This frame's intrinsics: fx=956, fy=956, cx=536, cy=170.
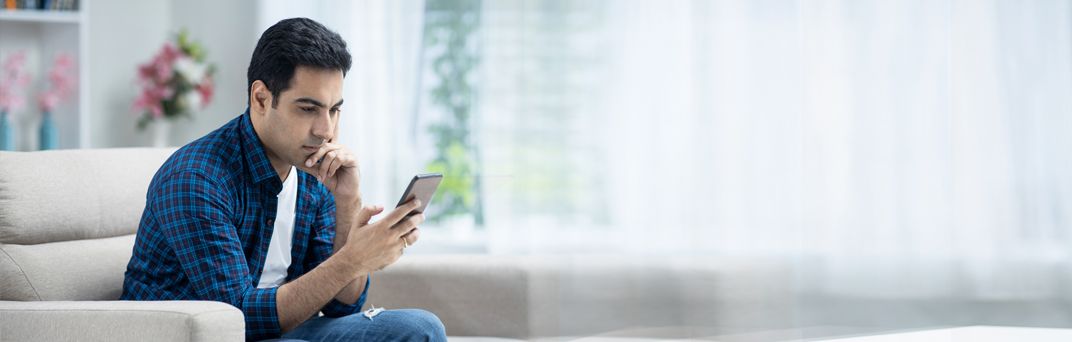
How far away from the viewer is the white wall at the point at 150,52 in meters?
3.50

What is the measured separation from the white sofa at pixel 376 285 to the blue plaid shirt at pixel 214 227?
0.23 feet

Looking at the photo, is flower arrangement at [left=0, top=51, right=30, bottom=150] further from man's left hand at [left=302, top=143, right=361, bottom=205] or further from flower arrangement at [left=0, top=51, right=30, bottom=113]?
man's left hand at [left=302, top=143, right=361, bottom=205]

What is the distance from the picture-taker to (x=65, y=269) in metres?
1.67

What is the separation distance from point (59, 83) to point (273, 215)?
2112mm

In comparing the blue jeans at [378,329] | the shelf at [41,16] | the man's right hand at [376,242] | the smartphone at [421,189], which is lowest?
the blue jeans at [378,329]

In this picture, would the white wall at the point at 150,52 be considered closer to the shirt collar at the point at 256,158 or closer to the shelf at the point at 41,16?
the shelf at the point at 41,16

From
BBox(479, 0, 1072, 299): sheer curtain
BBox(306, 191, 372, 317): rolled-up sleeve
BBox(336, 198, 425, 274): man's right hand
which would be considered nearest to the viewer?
BBox(336, 198, 425, 274): man's right hand

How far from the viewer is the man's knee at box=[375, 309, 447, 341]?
5.33 ft

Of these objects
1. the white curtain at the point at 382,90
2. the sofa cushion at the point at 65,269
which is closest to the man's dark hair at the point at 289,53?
the sofa cushion at the point at 65,269

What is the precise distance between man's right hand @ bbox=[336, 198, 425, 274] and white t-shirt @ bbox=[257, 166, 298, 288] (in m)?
0.20

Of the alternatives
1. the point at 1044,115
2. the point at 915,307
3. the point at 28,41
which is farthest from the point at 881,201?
the point at 28,41

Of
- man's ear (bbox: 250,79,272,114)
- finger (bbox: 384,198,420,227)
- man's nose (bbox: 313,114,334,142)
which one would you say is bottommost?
finger (bbox: 384,198,420,227)

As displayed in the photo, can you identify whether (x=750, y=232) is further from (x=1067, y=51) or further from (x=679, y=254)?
(x=1067, y=51)

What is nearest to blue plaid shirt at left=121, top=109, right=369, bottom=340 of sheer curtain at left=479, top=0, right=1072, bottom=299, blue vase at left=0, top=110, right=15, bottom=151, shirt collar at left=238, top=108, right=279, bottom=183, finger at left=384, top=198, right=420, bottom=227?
shirt collar at left=238, top=108, right=279, bottom=183
